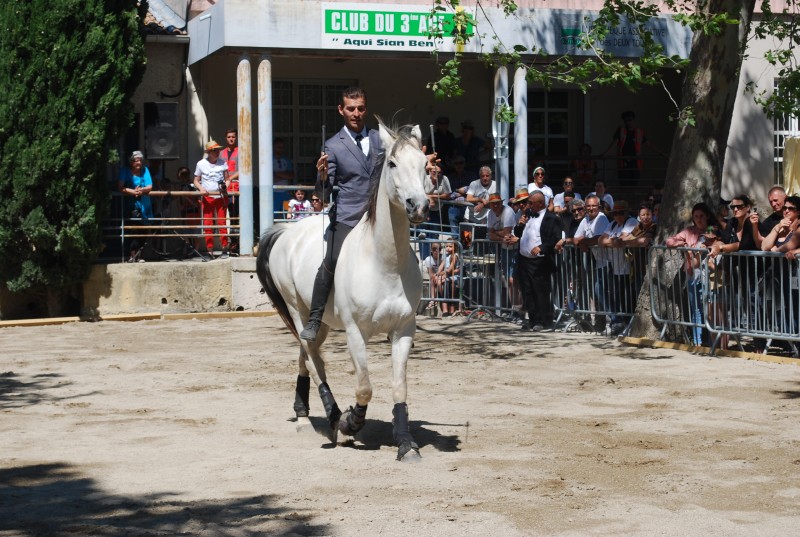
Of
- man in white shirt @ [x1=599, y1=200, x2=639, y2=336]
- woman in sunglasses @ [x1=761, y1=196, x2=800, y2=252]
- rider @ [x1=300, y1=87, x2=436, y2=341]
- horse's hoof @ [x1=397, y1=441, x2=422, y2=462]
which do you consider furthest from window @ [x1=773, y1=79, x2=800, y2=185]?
horse's hoof @ [x1=397, y1=441, x2=422, y2=462]

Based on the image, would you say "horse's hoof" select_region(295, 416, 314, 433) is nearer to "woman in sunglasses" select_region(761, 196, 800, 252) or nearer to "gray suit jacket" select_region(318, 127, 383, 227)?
"gray suit jacket" select_region(318, 127, 383, 227)

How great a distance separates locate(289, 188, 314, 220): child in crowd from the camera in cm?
2111

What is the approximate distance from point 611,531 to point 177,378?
734 centimetres

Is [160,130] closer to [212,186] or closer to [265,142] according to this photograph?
[212,186]

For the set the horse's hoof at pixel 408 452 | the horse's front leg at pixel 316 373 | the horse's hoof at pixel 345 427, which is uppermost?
the horse's front leg at pixel 316 373

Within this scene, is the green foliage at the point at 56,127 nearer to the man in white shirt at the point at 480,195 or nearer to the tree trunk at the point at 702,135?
the man in white shirt at the point at 480,195

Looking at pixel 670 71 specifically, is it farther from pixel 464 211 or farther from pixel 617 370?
pixel 617 370

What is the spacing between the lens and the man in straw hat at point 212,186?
21109 mm

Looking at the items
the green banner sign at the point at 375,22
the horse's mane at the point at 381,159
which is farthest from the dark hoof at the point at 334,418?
the green banner sign at the point at 375,22

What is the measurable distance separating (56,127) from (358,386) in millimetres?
11267

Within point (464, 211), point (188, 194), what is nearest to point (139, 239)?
point (188, 194)

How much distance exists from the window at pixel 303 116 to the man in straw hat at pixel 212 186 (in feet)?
9.83

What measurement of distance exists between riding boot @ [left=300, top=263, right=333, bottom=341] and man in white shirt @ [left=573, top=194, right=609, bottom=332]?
767 cm

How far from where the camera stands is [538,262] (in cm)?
1747
